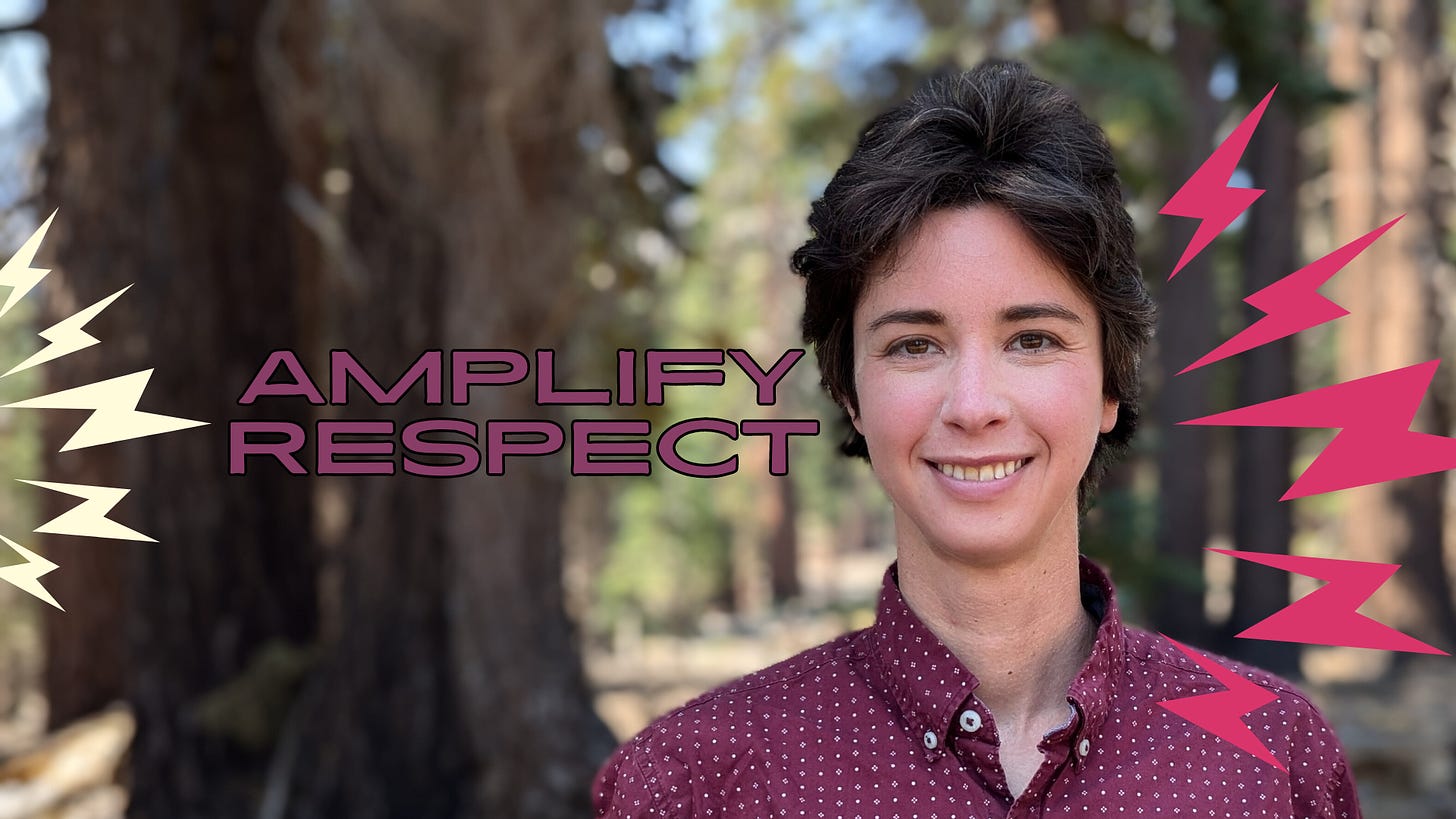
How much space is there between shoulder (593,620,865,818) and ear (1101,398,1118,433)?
515mm

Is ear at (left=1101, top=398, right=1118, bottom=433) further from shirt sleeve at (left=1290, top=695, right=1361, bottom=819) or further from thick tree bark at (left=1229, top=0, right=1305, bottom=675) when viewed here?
thick tree bark at (left=1229, top=0, right=1305, bottom=675)

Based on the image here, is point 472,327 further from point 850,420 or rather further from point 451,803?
point 850,420

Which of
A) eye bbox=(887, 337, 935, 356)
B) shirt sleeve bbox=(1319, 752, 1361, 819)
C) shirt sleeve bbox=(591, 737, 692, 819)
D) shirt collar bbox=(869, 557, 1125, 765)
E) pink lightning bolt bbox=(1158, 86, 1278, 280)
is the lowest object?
shirt sleeve bbox=(1319, 752, 1361, 819)

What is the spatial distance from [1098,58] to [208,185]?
4.40 m

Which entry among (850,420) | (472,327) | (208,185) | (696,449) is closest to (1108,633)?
(850,420)

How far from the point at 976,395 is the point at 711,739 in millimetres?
549

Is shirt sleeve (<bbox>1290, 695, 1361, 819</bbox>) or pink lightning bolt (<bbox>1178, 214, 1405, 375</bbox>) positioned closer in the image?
shirt sleeve (<bbox>1290, 695, 1361, 819</bbox>)

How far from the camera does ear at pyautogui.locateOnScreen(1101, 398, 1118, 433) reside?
6.64 ft

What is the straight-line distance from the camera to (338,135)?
6.09 metres

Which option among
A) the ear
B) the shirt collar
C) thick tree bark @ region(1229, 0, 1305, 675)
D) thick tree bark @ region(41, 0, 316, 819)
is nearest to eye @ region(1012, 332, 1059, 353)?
the ear

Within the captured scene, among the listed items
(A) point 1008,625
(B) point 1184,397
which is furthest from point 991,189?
(B) point 1184,397

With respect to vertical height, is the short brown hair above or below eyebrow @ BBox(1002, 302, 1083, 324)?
above

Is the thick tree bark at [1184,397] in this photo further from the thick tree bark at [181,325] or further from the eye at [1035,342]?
the eye at [1035,342]

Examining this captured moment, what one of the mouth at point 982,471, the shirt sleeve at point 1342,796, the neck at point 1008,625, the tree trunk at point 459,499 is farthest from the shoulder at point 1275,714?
the tree trunk at point 459,499
